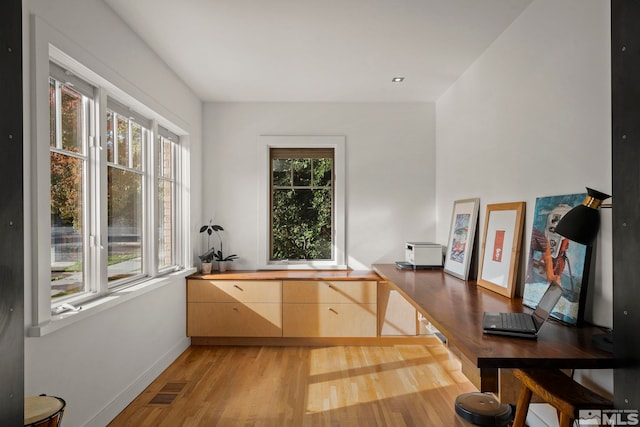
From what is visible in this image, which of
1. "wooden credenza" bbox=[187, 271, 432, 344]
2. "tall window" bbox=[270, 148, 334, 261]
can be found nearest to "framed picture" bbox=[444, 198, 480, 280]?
"wooden credenza" bbox=[187, 271, 432, 344]

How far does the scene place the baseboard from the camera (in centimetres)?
271

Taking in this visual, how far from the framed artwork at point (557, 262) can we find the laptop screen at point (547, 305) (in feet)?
0.72

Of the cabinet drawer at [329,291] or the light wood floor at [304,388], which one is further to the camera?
the cabinet drawer at [329,291]

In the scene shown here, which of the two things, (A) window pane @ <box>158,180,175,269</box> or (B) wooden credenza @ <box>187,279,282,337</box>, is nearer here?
(A) window pane @ <box>158,180,175,269</box>

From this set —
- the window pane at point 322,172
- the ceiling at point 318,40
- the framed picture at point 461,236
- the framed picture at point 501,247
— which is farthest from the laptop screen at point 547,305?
the window pane at point 322,172

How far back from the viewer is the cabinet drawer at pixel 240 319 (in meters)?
4.43

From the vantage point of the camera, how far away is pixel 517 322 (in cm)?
189

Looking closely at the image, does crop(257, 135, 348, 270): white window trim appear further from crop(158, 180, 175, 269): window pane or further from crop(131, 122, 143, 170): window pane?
crop(131, 122, 143, 170): window pane

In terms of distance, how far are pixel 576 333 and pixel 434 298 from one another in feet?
3.05

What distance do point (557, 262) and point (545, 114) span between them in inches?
33.2

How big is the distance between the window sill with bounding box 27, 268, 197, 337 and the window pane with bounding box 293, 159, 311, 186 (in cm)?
179

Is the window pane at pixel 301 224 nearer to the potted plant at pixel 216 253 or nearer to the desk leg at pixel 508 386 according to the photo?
the potted plant at pixel 216 253

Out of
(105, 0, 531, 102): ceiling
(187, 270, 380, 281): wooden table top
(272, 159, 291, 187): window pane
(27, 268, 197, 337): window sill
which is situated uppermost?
(105, 0, 531, 102): ceiling

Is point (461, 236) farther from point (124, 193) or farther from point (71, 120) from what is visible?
point (71, 120)
